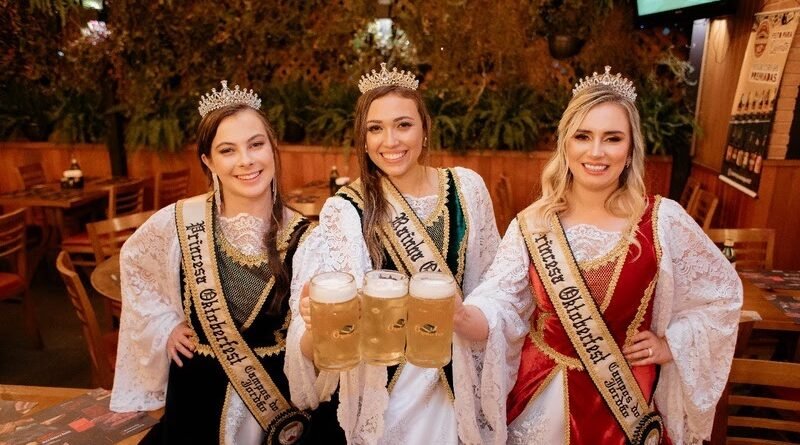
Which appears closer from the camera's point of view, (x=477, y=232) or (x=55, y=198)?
(x=477, y=232)

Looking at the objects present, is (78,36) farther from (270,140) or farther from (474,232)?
(474,232)

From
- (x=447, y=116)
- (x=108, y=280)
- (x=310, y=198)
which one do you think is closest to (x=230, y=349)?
(x=108, y=280)

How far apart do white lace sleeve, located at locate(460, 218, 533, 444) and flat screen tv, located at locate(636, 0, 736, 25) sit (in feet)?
12.7

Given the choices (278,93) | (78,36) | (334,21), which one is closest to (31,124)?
(78,36)

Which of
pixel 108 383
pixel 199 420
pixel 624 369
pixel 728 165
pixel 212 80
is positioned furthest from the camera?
pixel 212 80

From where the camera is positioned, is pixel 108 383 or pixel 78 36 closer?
pixel 108 383

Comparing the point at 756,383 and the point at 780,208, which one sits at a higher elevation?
the point at 780,208

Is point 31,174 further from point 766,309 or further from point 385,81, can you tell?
point 766,309

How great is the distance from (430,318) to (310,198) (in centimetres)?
409

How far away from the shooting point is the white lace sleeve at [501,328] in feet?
5.22

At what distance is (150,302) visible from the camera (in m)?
1.91

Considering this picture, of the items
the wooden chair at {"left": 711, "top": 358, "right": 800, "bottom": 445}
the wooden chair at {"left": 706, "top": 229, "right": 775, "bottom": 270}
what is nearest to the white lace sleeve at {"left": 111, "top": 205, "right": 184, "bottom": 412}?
the wooden chair at {"left": 711, "top": 358, "right": 800, "bottom": 445}

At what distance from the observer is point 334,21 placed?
6773 mm

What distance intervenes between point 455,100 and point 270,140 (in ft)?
15.1
